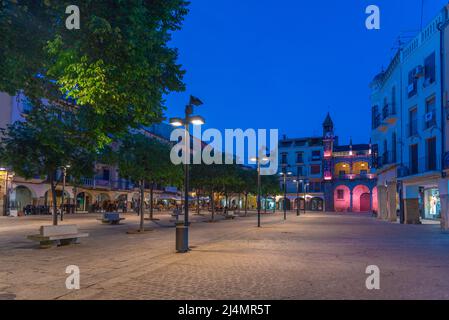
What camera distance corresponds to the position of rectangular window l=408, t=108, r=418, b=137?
29.9 meters

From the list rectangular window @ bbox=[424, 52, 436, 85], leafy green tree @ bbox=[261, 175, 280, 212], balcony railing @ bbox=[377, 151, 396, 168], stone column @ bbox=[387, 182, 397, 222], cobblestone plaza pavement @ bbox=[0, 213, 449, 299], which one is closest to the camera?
cobblestone plaza pavement @ bbox=[0, 213, 449, 299]

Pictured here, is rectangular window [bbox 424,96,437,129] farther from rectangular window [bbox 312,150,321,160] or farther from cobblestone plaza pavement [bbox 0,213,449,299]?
rectangular window [bbox 312,150,321,160]

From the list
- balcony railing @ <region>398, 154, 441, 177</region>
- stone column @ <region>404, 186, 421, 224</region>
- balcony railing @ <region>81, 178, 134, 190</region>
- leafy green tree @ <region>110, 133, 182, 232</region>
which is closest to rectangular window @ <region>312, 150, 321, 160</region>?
balcony railing @ <region>81, 178, 134, 190</region>

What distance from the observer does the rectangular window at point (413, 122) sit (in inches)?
1176

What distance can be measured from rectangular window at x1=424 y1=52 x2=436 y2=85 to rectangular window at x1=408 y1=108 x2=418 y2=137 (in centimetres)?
292

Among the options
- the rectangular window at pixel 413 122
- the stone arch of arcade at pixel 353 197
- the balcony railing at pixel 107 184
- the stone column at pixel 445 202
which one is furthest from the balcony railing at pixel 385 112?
the stone arch of arcade at pixel 353 197

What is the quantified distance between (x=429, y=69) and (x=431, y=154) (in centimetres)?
541

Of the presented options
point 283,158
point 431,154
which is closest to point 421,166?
point 431,154

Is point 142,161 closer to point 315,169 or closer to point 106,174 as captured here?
point 106,174

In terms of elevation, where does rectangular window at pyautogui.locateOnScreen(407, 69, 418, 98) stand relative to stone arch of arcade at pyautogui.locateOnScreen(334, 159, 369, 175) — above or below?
above

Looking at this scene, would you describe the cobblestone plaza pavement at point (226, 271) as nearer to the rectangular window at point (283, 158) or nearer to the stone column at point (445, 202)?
the stone column at point (445, 202)

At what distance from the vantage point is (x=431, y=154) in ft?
89.7

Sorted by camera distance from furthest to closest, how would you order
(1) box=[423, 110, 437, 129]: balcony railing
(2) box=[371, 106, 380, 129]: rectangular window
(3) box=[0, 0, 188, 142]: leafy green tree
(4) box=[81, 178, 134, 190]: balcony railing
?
(4) box=[81, 178, 134, 190]: balcony railing, (2) box=[371, 106, 380, 129]: rectangular window, (1) box=[423, 110, 437, 129]: balcony railing, (3) box=[0, 0, 188, 142]: leafy green tree
